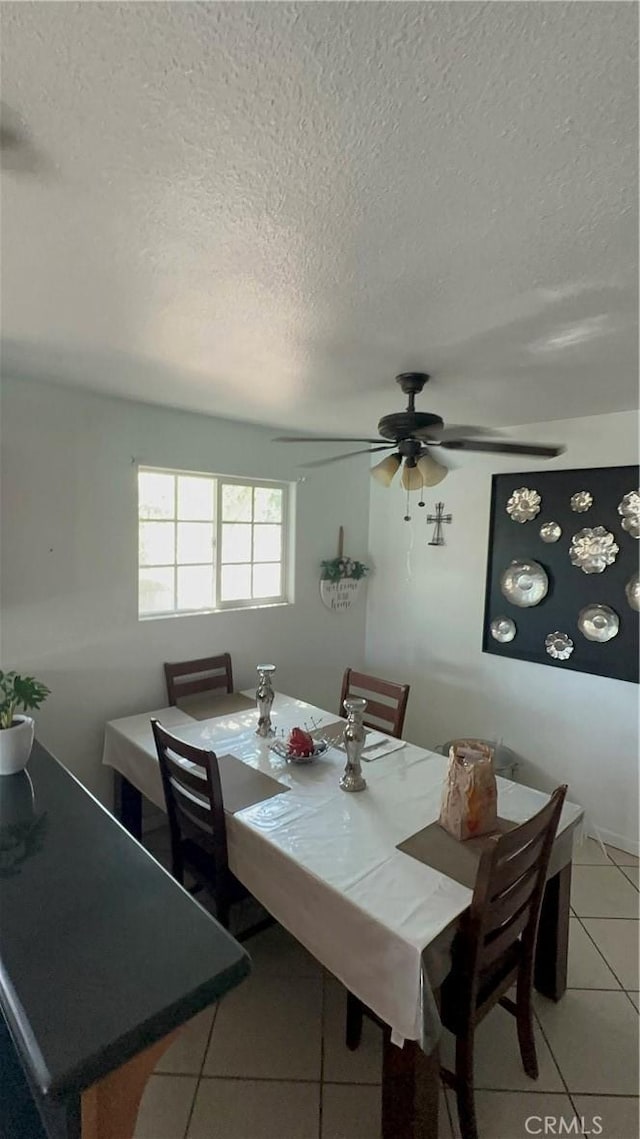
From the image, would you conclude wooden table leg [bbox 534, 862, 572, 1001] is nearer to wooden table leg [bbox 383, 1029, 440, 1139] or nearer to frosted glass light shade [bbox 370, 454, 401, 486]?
wooden table leg [bbox 383, 1029, 440, 1139]

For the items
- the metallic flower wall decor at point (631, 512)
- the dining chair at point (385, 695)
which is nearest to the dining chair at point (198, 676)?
the dining chair at point (385, 695)

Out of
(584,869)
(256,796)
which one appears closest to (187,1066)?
(256,796)

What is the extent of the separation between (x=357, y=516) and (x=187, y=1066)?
3070mm

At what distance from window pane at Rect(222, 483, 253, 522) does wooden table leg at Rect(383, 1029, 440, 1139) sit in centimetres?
255

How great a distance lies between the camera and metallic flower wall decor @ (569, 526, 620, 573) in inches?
104

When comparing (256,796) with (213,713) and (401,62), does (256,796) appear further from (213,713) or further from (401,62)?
(401,62)

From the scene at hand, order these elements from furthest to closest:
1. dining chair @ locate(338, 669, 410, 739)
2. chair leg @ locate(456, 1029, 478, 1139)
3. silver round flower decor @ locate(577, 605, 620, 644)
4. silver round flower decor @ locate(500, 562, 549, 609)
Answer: silver round flower decor @ locate(500, 562, 549, 609)
silver round flower decor @ locate(577, 605, 620, 644)
dining chair @ locate(338, 669, 410, 739)
chair leg @ locate(456, 1029, 478, 1139)

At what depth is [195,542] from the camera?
9.83ft

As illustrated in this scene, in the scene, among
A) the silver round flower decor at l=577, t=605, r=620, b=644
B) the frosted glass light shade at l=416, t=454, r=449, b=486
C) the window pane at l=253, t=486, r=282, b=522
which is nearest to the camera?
the frosted glass light shade at l=416, t=454, r=449, b=486

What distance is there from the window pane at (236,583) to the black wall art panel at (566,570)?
1.55 metres

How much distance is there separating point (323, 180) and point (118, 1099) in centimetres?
147

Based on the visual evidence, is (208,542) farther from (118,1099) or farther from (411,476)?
(118,1099)

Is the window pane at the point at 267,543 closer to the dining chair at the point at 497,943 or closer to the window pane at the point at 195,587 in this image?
the window pane at the point at 195,587

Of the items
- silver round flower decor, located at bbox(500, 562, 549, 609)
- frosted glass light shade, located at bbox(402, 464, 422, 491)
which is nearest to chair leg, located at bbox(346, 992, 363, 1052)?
frosted glass light shade, located at bbox(402, 464, 422, 491)
